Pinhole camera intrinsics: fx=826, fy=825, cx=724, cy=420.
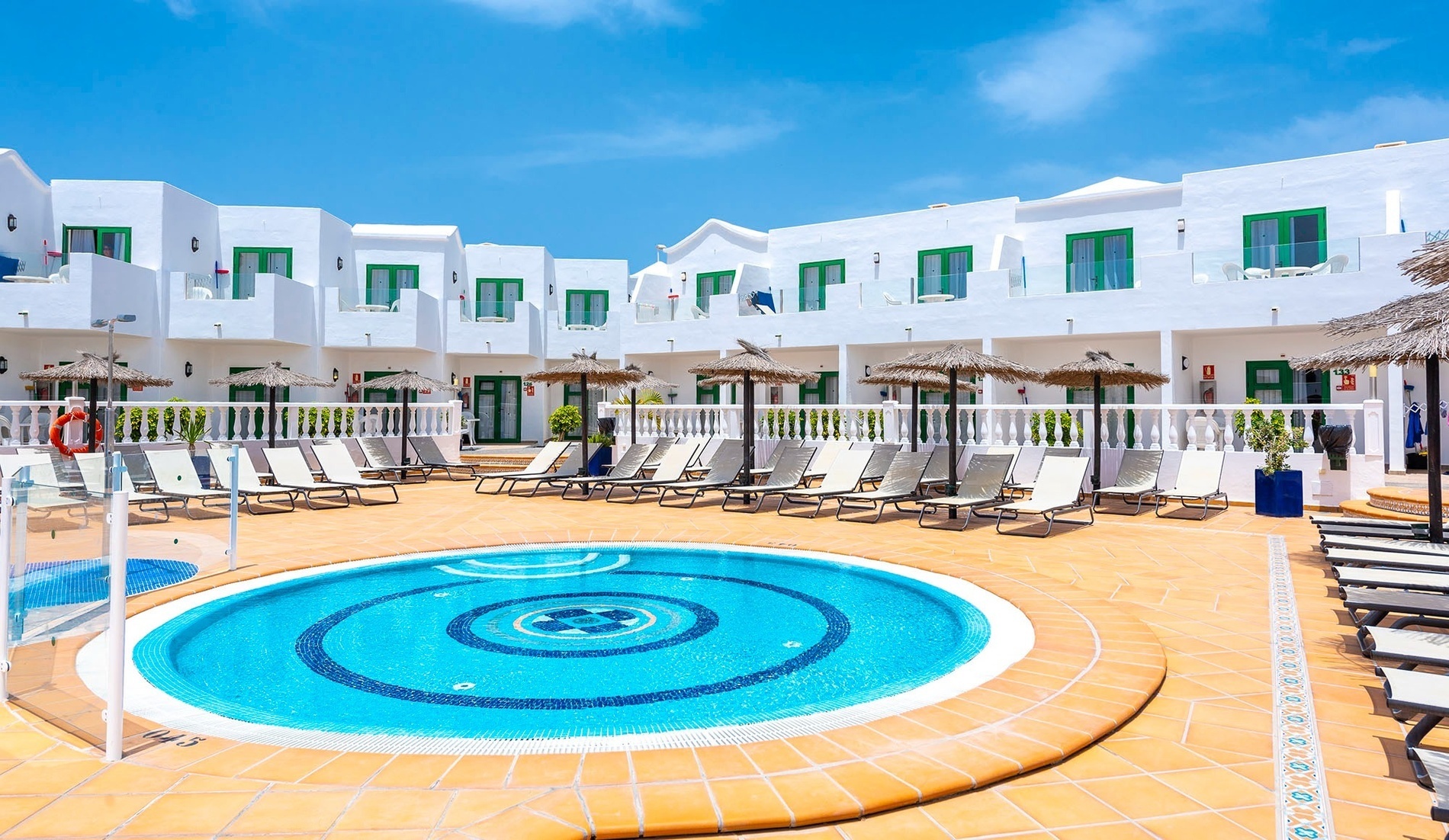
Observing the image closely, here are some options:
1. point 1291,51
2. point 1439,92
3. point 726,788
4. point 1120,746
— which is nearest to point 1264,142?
point 1291,51

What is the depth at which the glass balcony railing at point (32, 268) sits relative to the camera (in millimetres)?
19875

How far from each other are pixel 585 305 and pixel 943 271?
1425 cm

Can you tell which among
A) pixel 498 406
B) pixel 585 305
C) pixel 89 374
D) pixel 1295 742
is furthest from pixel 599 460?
pixel 585 305

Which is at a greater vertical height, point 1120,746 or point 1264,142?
point 1264,142

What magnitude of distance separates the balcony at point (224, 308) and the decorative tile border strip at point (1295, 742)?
23.6 m

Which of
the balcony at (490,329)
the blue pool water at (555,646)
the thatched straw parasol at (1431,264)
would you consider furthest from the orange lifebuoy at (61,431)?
the thatched straw parasol at (1431,264)

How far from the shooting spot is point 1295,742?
11.6 ft

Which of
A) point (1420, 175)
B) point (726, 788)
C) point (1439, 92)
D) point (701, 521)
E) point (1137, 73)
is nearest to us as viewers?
point (726, 788)

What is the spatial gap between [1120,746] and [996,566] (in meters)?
4.19

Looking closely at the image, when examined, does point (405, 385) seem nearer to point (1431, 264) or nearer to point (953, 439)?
point (953, 439)

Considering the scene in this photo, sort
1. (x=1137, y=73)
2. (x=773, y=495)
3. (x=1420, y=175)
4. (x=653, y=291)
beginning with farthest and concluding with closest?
(x=653, y=291) → (x=1137, y=73) → (x=1420, y=175) → (x=773, y=495)

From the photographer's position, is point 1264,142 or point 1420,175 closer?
point 1420,175

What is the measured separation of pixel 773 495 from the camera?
548 inches

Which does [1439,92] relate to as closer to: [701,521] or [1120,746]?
[701,521]
